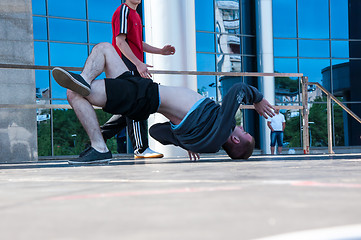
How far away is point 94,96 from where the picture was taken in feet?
10.3

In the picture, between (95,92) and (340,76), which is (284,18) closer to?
(340,76)

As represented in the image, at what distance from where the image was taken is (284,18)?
19.5m

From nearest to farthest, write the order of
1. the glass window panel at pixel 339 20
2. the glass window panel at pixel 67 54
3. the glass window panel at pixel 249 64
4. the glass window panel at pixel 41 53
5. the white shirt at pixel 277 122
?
the white shirt at pixel 277 122 → the glass window panel at pixel 41 53 → the glass window panel at pixel 67 54 → the glass window panel at pixel 249 64 → the glass window panel at pixel 339 20

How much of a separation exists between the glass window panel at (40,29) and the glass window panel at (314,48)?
10.5 meters

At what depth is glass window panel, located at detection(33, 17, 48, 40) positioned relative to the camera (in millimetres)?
15500

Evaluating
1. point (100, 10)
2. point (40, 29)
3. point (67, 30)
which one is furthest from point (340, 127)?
point (40, 29)

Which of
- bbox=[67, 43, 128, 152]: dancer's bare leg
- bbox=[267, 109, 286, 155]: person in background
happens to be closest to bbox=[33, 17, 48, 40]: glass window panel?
bbox=[267, 109, 286, 155]: person in background

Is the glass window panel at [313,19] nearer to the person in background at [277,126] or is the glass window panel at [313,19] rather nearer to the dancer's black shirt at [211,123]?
the person in background at [277,126]

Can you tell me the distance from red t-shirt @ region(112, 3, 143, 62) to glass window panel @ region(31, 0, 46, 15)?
42.2 ft

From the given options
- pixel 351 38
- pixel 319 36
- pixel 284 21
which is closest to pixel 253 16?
pixel 284 21

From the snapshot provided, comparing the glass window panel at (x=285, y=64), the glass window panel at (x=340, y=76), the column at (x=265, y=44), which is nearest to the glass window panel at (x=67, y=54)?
the column at (x=265, y=44)

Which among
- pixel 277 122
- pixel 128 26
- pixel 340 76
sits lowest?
pixel 277 122

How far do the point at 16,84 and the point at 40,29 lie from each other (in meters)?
8.98

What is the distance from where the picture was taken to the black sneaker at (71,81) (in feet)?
9.46
